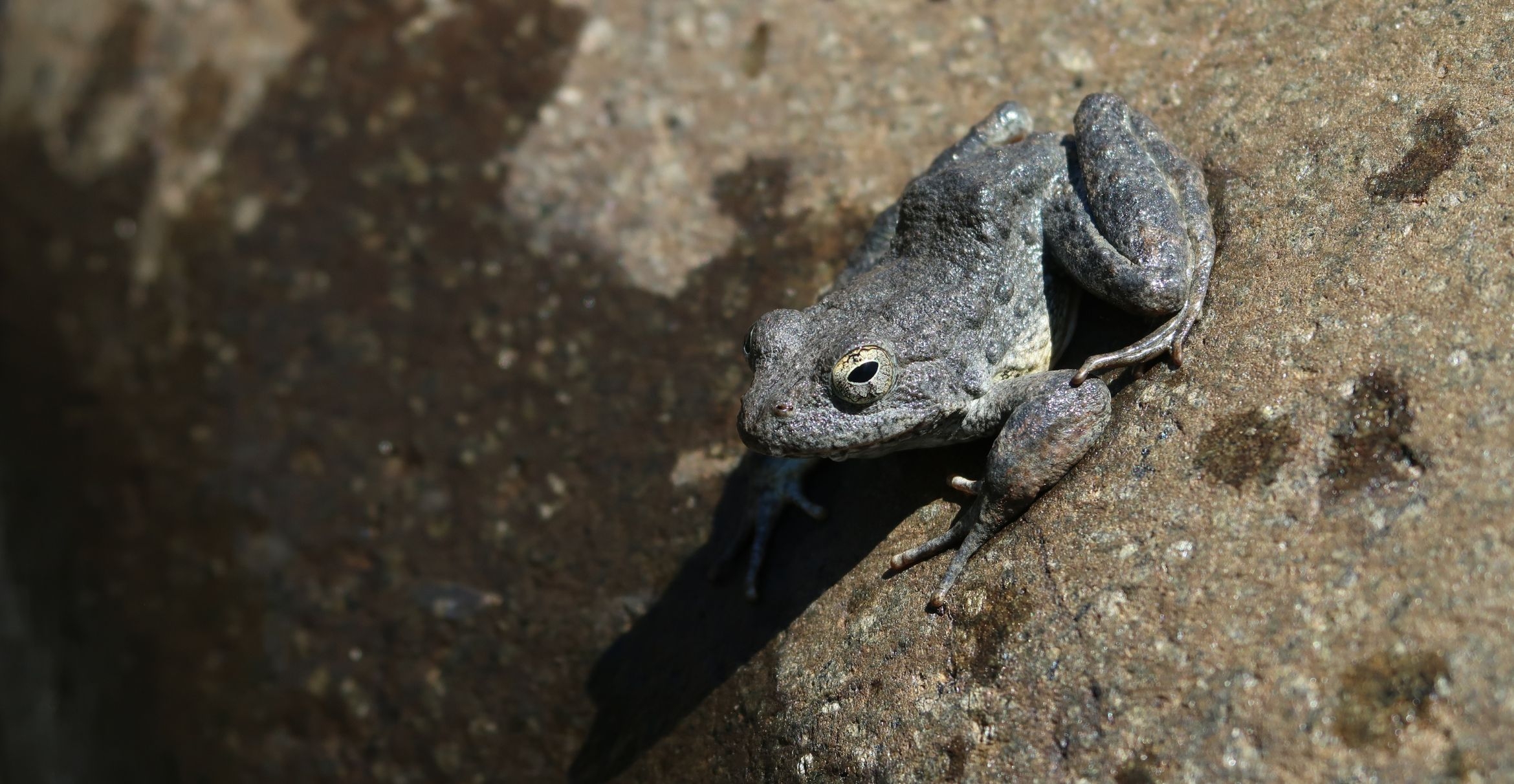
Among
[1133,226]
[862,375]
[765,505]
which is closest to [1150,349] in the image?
[1133,226]

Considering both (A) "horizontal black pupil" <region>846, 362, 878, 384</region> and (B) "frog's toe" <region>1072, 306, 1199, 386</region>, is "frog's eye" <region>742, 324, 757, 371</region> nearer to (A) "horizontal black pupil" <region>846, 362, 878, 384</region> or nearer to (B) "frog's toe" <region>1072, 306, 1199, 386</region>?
(A) "horizontal black pupil" <region>846, 362, 878, 384</region>

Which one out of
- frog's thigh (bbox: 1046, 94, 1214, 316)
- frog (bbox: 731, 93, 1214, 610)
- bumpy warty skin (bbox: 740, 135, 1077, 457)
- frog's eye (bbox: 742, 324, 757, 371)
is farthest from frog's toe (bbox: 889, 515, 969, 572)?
frog's thigh (bbox: 1046, 94, 1214, 316)

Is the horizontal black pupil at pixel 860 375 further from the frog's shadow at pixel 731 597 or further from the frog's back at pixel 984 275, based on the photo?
the frog's shadow at pixel 731 597

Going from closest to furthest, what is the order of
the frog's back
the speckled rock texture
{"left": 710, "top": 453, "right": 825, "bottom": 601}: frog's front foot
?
the speckled rock texture, the frog's back, {"left": 710, "top": 453, "right": 825, "bottom": 601}: frog's front foot

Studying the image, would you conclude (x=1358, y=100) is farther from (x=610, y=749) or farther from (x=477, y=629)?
(x=477, y=629)

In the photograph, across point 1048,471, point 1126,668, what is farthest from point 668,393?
point 1126,668

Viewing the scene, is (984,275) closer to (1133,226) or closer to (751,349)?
(1133,226)

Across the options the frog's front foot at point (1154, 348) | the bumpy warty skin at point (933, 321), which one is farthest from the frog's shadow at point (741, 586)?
the bumpy warty skin at point (933, 321)
